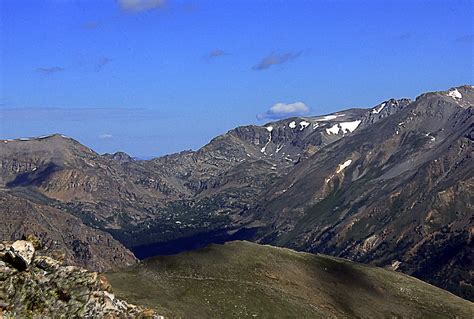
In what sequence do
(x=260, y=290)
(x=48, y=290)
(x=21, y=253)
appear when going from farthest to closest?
(x=260, y=290)
(x=21, y=253)
(x=48, y=290)

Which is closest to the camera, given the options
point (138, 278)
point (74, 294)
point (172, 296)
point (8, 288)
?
point (8, 288)

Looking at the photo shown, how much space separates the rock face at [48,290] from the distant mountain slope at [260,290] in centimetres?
6708

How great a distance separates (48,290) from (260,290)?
356ft

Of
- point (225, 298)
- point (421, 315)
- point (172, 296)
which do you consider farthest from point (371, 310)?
point (172, 296)

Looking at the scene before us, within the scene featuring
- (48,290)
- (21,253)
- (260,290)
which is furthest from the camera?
(260,290)

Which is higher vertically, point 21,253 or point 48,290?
point 21,253

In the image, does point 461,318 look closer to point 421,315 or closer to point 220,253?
point 421,315

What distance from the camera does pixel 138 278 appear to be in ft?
444

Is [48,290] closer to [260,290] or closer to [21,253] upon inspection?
[21,253]

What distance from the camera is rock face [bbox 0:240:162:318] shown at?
37094 millimetres

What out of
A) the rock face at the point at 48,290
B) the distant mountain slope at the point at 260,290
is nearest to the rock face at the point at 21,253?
the rock face at the point at 48,290

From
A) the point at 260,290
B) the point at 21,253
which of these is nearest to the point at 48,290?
the point at 21,253

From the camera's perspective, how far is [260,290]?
144 metres

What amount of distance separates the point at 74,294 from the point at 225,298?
93.2 metres
